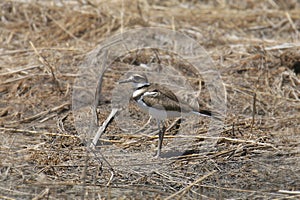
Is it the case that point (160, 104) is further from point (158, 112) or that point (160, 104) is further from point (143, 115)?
point (143, 115)

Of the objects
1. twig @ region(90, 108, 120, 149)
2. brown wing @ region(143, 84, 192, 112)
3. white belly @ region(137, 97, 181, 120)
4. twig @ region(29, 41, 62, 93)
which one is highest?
brown wing @ region(143, 84, 192, 112)

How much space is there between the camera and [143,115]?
703 cm

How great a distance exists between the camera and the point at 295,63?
26.2 feet

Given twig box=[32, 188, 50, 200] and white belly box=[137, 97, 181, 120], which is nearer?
twig box=[32, 188, 50, 200]

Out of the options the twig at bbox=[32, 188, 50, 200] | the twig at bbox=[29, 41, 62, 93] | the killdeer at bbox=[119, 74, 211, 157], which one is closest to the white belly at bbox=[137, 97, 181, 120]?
the killdeer at bbox=[119, 74, 211, 157]

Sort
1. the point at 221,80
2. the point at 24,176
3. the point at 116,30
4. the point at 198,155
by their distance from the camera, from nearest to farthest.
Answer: the point at 24,176, the point at 198,155, the point at 221,80, the point at 116,30

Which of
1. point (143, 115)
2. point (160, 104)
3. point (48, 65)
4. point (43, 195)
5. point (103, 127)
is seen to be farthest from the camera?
point (48, 65)

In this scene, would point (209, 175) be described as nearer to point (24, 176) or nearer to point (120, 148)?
point (120, 148)

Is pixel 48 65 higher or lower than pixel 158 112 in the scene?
lower

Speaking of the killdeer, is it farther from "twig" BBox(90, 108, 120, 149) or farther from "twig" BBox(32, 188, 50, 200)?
"twig" BBox(32, 188, 50, 200)

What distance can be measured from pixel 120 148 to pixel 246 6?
512cm

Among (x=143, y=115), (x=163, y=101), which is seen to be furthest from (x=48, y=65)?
(x=163, y=101)

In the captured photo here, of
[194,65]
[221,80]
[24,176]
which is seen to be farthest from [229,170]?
[194,65]

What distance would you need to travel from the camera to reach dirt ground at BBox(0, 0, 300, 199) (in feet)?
17.6
